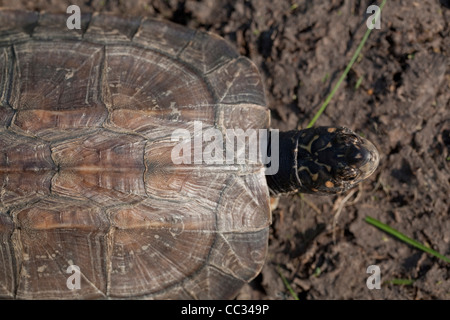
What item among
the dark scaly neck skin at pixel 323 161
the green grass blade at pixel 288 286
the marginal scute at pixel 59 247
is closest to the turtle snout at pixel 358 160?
the dark scaly neck skin at pixel 323 161

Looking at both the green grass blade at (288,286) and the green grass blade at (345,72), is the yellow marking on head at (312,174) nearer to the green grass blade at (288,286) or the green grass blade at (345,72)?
the green grass blade at (345,72)

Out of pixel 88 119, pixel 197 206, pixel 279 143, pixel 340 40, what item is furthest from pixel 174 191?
pixel 340 40

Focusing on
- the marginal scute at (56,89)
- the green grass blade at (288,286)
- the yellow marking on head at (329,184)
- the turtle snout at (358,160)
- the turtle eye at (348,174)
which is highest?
the marginal scute at (56,89)

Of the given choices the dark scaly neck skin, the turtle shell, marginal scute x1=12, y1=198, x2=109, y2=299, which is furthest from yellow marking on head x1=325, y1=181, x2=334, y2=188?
marginal scute x1=12, y1=198, x2=109, y2=299

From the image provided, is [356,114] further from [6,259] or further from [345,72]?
[6,259]

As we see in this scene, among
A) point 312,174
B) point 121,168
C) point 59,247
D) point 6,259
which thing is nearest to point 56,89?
point 121,168

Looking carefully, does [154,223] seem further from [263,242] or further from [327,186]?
[327,186]
